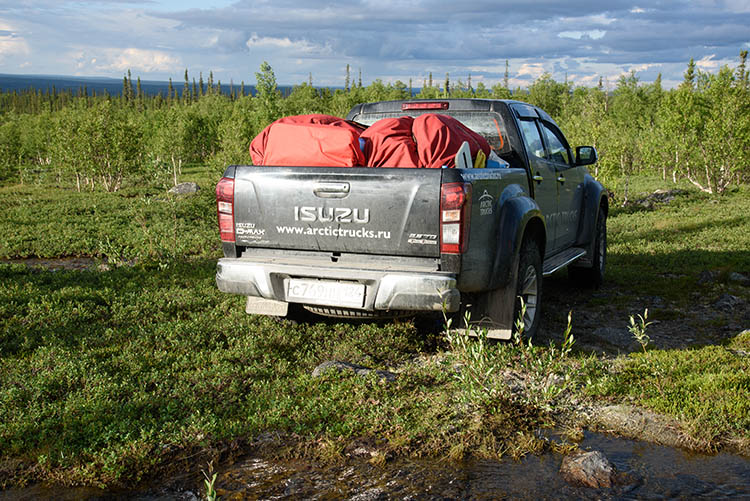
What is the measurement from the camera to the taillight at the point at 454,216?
4207mm

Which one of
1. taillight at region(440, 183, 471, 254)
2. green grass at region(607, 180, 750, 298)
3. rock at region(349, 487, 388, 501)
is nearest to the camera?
rock at region(349, 487, 388, 501)

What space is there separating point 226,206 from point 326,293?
1.12 meters

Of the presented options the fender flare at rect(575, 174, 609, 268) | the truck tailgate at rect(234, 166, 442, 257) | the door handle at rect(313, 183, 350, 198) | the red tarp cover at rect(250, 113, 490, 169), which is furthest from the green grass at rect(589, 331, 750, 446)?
the fender flare at rect(575, 174, 609, 268)

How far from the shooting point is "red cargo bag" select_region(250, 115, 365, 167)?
4742 millimetres

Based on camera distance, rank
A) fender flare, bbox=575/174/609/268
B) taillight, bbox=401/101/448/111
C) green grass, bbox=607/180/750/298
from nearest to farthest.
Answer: taillight, bbox=401/101/448/111 → fender flare, bbox=575/174/609/268 → green grass, bbox=607/180/750/298

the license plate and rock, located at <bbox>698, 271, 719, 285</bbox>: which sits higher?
the license plate

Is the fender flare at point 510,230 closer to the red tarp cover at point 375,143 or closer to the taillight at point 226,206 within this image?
the red tarp cover at point 375,143

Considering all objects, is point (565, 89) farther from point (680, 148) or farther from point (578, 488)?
point (578, 488)

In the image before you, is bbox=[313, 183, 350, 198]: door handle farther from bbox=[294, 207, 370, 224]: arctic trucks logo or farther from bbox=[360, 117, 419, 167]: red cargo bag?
bbox=[360, 117, 419, 167]: red cargo bag

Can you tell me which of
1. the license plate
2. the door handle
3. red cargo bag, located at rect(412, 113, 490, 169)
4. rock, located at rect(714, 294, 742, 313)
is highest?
red cargo bag, located at rect(412, 113, 490, 169)

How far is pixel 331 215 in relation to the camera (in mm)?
4586

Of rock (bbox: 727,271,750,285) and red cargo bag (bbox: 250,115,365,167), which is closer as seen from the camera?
red cargo bag (bbox: 250,115,365,167)

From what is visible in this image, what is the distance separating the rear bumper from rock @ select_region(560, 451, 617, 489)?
1.35 meters

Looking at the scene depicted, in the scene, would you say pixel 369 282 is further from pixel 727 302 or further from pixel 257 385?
pixel 727 302
